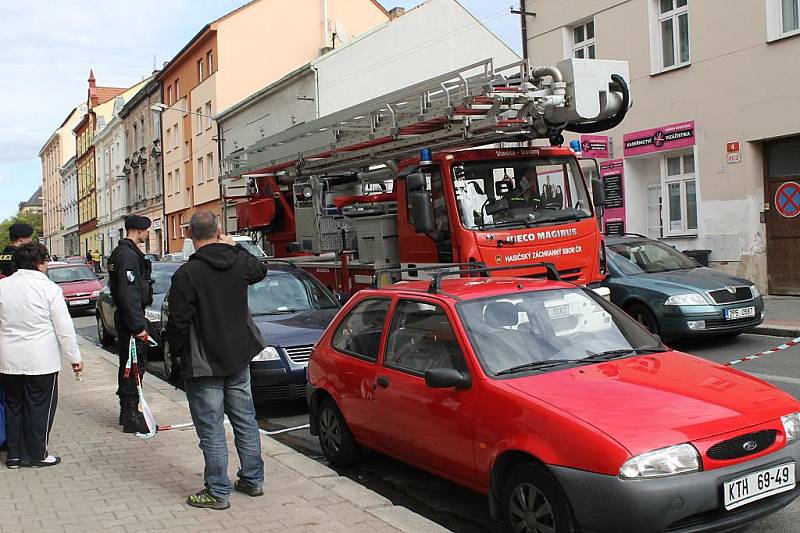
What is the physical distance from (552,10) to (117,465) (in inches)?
706

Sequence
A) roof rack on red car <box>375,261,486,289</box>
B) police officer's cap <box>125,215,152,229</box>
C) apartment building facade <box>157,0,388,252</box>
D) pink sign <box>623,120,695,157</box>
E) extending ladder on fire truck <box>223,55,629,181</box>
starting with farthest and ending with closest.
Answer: apartment building facade <box>157,0,388,252</box> → pink sign <box>623,120,695,157</box> → extending ladder on fire truck <box>223,55,629,181</box> → police officer's cap <box>125,215,152,229</box> → roof rack on red car <box>375,261,486,289</box>

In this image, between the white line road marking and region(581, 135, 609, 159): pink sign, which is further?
region(581, 135, 609, 159): pink sign

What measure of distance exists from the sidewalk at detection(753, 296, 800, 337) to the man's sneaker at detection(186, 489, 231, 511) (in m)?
9.24

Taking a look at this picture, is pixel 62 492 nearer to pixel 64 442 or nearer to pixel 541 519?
pixel 64 442

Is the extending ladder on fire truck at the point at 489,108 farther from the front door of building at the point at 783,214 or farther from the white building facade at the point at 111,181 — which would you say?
the white building facade at the point at 111,181

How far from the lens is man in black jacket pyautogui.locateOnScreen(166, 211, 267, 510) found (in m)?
4.91

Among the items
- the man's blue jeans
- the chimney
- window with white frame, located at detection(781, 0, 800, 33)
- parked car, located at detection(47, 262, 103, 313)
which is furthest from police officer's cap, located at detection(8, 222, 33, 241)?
the chimney

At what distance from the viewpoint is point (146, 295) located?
718 cm

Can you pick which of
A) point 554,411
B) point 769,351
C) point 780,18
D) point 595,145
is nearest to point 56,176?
point 595,145

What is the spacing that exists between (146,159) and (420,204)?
48252mm

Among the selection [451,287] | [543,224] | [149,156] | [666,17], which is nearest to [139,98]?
[149,156]

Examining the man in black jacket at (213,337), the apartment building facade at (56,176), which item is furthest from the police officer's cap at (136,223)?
the apartment building facade at (56,176)

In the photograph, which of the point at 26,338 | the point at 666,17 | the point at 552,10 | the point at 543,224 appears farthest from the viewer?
the point at 552,10

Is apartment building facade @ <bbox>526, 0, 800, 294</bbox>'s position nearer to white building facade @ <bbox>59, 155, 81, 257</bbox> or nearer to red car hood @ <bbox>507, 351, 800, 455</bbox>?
red car hood @ <bbox>507, 351, 800, 455</bbox>
